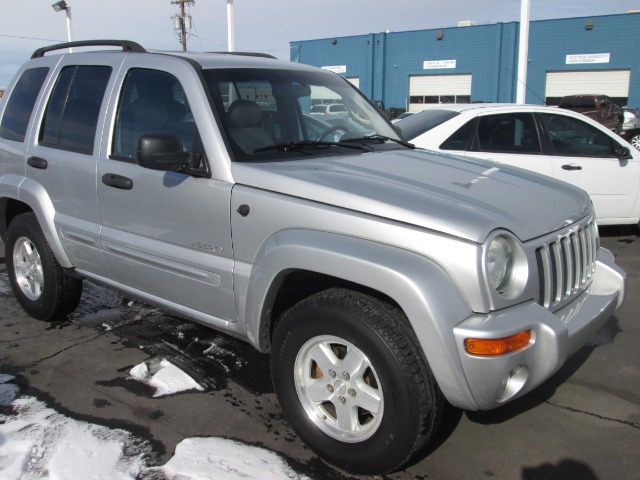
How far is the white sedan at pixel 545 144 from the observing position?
6.82m

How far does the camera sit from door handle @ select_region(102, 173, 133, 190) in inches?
139

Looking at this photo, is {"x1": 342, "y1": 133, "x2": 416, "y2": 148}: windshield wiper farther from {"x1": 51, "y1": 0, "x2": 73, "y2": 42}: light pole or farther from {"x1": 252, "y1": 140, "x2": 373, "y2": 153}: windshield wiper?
{"x1": 51, "y1": 0, "x2": 73, "y2": 42}: light pole

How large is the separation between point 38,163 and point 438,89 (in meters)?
40.1

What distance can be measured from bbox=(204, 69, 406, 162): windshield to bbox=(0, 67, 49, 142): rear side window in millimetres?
1852

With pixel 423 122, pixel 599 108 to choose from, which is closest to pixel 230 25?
pixel 599 108

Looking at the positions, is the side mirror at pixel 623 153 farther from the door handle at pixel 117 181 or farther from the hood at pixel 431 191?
the door handle at pixel 117 181

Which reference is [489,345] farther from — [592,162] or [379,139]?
[592,162]

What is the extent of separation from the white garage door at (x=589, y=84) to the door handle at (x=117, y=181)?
3635 centimetres

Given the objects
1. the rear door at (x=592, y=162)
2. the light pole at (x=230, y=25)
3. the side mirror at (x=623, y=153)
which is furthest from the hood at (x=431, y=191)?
the light pole at (x=230, y=25)

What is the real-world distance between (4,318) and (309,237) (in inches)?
133

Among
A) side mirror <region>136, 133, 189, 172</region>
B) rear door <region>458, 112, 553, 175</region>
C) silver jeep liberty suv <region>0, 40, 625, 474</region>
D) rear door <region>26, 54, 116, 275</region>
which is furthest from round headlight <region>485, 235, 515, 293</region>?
rear door <region>458, 112, 553, 175</region>

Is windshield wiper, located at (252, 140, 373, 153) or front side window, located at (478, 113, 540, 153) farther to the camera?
front side window, located at (478, 113, 540, 153)

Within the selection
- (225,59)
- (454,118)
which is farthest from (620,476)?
(454,118)

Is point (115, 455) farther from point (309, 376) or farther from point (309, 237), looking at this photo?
point (309, 237)
